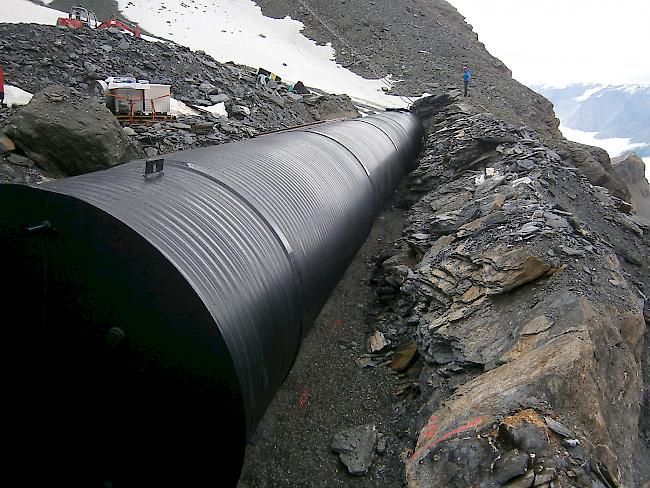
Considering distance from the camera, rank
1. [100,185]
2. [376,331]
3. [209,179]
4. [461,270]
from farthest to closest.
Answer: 1. [376,331]
2. [461,270]
3. [209,179]
4. [100,185]

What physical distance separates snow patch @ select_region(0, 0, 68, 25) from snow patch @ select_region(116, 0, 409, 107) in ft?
23.4

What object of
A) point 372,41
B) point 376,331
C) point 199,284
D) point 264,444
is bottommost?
point 264,444

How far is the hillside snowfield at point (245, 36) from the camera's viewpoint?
2939cm

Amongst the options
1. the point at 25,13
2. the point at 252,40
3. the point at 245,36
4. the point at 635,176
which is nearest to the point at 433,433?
the point at 635,176

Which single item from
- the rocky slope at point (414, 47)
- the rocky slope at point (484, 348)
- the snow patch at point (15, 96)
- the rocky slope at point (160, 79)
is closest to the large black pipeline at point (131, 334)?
the rocky slope at point (484, 348)

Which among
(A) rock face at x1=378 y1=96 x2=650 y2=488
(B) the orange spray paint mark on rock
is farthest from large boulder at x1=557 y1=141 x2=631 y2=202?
(B) the orange spray paint mark on rock

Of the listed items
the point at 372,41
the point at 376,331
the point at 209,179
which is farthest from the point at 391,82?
the point at 209,179

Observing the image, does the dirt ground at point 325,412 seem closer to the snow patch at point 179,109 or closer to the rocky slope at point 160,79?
the rocky slope at point 160,79

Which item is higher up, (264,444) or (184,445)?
(184,445)

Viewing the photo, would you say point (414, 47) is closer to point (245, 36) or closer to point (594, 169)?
point (245, 36)

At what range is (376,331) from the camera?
780 cm

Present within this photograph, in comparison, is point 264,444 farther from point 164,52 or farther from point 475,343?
Result: point 164,52

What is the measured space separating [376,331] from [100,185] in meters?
4.96

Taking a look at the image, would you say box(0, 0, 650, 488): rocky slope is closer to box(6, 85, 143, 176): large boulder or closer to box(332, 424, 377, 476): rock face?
box(332, 424, 377, 476): rock face
